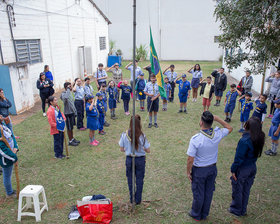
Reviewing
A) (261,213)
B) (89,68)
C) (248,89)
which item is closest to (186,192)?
(261,213)

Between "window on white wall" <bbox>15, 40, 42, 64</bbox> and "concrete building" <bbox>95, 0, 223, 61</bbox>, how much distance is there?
1464cm

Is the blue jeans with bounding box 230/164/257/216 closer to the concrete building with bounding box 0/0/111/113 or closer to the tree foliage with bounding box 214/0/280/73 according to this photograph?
the tree foliage with bounding box 214/0/280/73

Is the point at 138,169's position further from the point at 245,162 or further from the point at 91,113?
the point at 91,113

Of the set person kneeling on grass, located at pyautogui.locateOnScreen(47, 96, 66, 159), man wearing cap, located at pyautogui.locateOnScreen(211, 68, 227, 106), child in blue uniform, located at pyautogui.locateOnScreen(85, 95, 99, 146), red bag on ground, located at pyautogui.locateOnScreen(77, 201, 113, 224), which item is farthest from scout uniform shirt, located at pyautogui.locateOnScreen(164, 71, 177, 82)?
red bag on ground, located at pyautogui.locateOnScreen(77, 201, 113, 224)

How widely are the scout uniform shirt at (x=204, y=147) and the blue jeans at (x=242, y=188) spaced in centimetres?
63

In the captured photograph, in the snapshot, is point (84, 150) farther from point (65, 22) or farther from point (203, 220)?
point (65, 22)

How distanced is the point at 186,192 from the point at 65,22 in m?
13.4

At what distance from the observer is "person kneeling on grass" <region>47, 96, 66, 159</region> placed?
18.9ft

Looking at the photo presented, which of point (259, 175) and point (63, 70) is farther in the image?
point (63, 70)

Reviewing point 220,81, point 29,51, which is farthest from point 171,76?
point 29,51

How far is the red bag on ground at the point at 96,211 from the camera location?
394 centimetres

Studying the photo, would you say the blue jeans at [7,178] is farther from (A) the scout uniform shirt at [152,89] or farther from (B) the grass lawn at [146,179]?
(A) the scout uniform shirt at [152,89]

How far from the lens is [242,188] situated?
158 inches

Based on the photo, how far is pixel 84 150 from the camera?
22.0 ft
